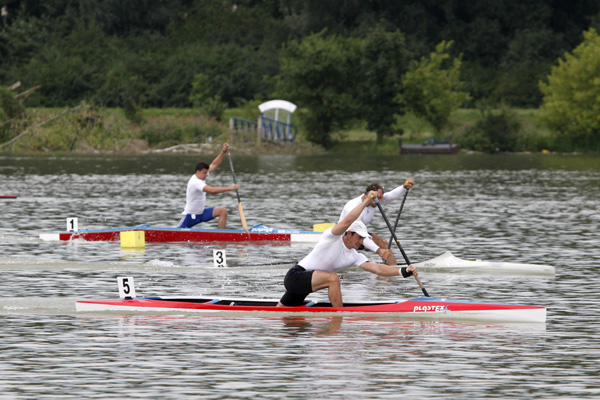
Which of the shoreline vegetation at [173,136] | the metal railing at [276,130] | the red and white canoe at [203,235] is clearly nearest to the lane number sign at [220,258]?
the red and white canoe at [203,235]

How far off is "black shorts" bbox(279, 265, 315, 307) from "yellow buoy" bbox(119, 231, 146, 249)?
980 cm

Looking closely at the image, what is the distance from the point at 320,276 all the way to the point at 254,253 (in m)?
9.09

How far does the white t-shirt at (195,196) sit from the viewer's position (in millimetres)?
25703

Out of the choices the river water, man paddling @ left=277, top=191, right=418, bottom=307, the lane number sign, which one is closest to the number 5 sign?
the river water

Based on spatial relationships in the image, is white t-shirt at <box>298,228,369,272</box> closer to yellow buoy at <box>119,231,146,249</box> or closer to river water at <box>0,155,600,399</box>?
river water at <box>0,155,600,399</box>

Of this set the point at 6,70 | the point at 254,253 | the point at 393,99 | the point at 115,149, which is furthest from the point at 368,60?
the point at 254,253

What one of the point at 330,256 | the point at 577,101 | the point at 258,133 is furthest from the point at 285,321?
the point at 577,101

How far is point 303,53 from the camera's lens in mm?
83875

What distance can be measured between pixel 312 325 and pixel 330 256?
1.11 metres

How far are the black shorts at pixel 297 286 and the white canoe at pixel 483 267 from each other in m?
5.87

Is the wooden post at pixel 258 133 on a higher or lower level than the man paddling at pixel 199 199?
higher

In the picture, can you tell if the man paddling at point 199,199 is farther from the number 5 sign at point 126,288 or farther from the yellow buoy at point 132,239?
the number 5 sign at point 126,288

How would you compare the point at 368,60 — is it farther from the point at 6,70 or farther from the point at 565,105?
the point at 6,70

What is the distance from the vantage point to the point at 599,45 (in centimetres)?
8431
